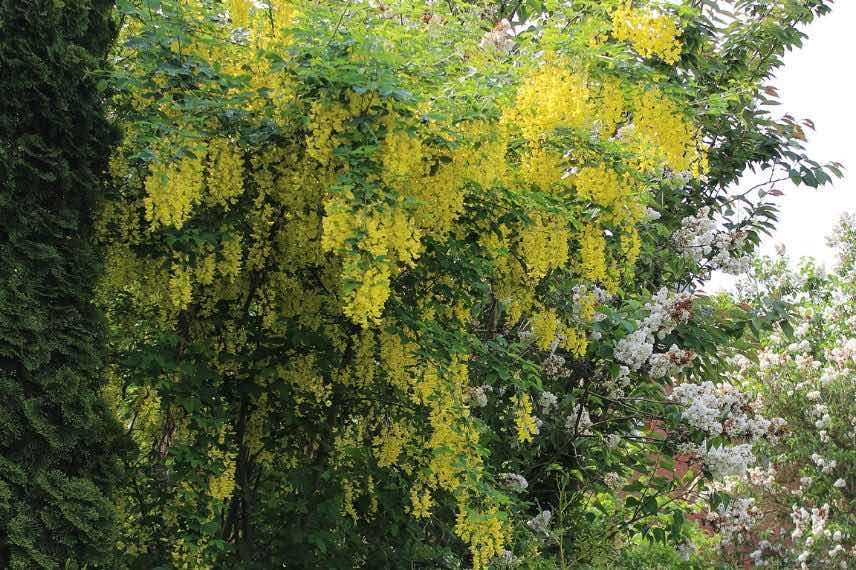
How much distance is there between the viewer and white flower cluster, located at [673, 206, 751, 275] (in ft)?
19.8

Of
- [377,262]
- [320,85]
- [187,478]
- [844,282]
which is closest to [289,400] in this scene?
[187,478]

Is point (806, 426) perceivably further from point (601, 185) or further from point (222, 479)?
point (222, 479)

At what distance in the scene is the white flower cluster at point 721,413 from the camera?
5.32 m

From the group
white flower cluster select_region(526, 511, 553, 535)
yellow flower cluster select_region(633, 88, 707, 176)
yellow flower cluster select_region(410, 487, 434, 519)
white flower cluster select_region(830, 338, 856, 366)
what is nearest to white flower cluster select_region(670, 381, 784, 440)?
white flower cluster select_region(526, 511, 553, 535)

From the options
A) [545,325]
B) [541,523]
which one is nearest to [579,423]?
[541,523]

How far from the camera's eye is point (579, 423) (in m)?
5.84

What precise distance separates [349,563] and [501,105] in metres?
2.37

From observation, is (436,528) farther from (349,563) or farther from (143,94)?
(143,94)

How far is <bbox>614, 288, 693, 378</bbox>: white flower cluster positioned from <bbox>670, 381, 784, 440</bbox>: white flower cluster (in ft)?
0.63

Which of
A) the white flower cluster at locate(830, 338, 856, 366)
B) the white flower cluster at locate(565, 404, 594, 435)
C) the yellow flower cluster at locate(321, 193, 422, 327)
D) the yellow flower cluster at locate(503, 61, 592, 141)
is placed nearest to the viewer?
the yellow flower cluster at locate(321, 193, 422, 327)

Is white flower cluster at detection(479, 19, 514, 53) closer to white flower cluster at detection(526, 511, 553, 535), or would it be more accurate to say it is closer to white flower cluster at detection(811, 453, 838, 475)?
white flower cluster at detection(526, 511, 553, 535)

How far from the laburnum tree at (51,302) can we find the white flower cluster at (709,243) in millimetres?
3952

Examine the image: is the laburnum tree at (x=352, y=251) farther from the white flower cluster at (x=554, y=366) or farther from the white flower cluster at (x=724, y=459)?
the white flower cluster at (x=554, y=366)

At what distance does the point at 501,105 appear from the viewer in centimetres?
413
